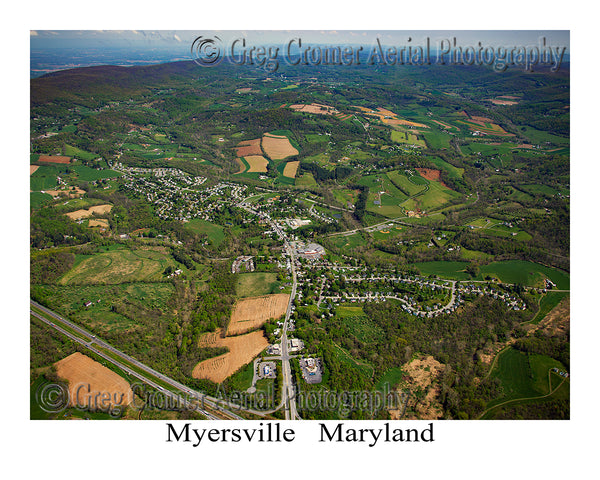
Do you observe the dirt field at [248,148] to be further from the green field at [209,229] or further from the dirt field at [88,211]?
the dirt field at [88,211]

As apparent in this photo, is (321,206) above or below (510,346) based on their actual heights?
above

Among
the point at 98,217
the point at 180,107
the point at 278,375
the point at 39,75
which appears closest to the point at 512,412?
the point at 278,375

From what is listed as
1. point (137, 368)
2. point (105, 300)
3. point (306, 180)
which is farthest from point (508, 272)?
point (105, 300)

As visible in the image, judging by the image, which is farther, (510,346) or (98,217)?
(98,217)

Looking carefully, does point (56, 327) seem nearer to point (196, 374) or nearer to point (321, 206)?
point (196, 374)

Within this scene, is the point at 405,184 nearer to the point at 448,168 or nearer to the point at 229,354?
the point at 448,168

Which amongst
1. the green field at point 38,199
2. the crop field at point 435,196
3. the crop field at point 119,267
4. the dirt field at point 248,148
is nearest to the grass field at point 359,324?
the crop field at point 119,267

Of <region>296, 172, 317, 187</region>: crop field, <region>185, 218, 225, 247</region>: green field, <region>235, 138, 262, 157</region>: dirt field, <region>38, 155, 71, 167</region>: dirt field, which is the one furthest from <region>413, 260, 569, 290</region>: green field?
<region>38, 155, 71, 167</region>: dirt field

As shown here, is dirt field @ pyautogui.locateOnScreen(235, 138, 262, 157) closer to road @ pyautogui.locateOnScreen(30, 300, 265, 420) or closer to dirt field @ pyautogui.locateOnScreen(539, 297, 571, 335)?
road @ pyautogui.locateOnScreen(30, 300, 265, 420)
